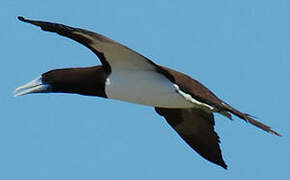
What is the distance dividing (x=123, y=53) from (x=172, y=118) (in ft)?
6.60

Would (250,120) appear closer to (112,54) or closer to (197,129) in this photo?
(112,54)

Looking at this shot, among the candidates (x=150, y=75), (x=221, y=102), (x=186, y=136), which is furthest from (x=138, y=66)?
(x=186, y=136)

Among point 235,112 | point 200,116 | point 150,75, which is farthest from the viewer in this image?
point 200,116

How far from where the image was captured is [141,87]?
11.6 meters

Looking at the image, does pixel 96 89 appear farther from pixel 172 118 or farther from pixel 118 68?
pixel 172 118

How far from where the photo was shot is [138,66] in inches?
459

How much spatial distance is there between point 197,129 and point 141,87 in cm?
178

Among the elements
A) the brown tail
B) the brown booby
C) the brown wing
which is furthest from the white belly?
the brown wing

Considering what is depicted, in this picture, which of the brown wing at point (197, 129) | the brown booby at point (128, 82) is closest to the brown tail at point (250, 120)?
the brown booby at point (128, 82)

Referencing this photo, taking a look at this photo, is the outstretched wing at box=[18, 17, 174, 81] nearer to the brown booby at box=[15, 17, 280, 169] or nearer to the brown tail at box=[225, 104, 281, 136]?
the brown booby at box=[15, 17, 280, 169]

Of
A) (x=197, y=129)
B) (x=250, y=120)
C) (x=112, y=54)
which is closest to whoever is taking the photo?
(x=250, y=120)

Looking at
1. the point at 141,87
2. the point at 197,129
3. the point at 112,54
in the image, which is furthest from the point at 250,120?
the point at 197,129

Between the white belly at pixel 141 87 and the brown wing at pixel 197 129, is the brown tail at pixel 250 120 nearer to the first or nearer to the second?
the white belly at pixel 141 87

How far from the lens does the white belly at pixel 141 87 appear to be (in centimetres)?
1156
